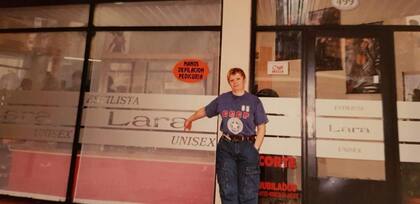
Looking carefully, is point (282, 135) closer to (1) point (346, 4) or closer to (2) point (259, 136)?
(2) point (259, 136)

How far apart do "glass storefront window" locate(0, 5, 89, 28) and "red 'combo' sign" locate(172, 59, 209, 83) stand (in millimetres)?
1400

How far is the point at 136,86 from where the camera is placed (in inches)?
154

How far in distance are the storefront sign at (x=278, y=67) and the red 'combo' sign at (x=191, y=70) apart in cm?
72

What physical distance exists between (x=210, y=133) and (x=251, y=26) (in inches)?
51.1

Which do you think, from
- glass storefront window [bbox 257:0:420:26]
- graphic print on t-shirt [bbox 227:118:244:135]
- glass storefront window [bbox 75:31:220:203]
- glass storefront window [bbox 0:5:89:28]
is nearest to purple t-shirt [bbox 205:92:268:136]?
graphic print on t-shirt [bbox 227:118:244:135]

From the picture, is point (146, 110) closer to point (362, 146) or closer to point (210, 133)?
point (210, 133)

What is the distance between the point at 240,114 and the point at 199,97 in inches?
36.5

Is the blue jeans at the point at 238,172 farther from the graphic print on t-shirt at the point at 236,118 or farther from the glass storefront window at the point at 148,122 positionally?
the glass storefront window at the point at 148,122

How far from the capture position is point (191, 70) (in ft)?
12.5

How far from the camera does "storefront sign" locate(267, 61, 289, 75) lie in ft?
12.0

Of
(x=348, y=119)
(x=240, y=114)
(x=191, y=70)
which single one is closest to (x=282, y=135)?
(x=348, y=119)

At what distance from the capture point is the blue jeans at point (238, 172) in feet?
9.09

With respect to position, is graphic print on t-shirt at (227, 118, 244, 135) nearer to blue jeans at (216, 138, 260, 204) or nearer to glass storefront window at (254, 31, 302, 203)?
blue jeans at (216, 138, 260, 204)

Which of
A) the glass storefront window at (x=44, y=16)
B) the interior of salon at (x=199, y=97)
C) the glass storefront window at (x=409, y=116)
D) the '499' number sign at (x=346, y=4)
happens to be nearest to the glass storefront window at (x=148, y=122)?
the interior of salon at (x=199, y=97)
